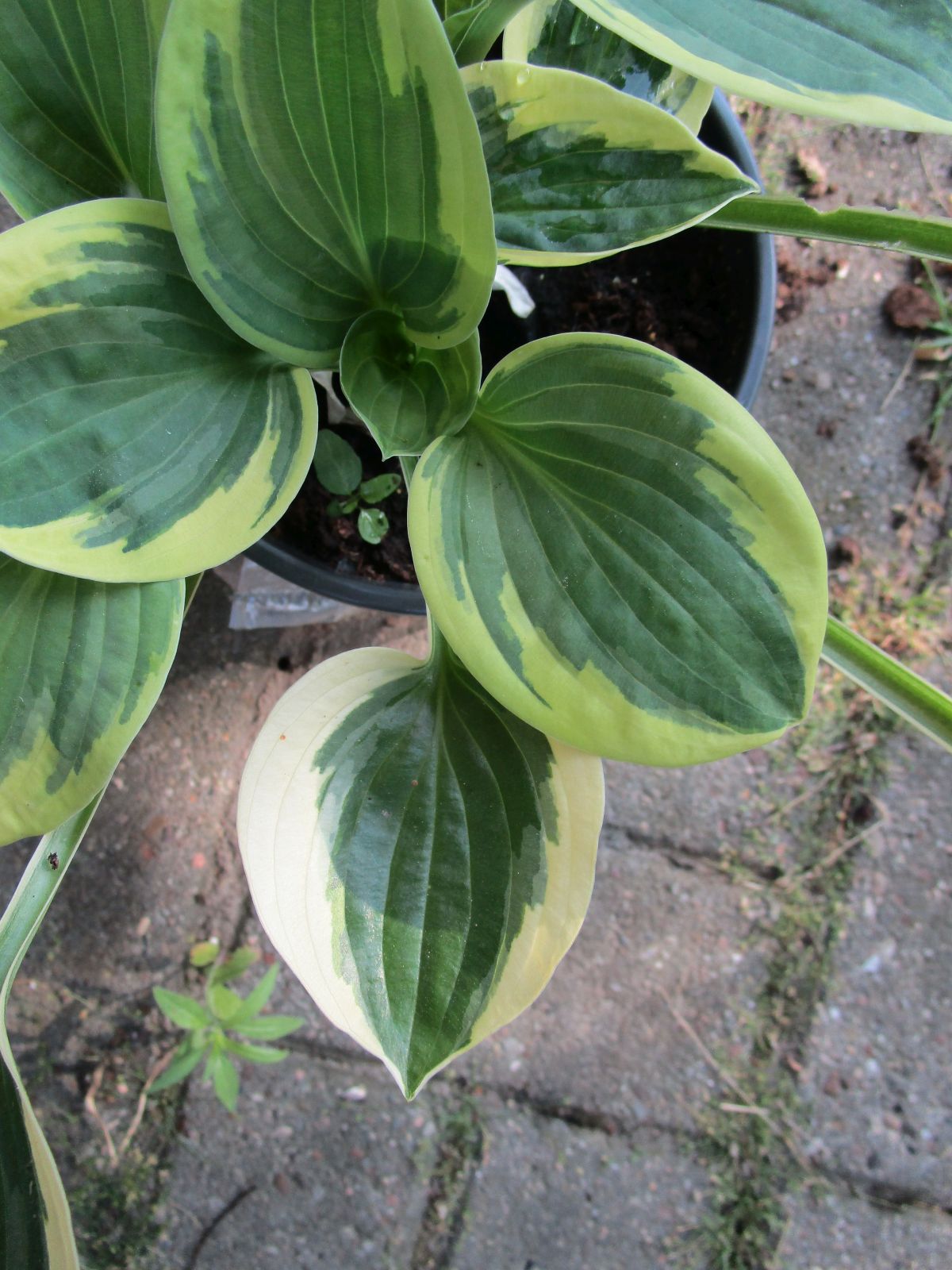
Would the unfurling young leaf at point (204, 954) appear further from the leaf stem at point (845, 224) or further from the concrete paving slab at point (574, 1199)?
the leaf stem at point (845, 224)

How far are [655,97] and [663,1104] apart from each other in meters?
0.98

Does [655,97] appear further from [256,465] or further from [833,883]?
[833,883]

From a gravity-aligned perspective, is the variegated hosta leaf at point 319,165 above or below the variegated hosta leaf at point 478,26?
below

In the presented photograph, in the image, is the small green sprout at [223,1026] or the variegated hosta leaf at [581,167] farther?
the small green sprout at [223,1026]

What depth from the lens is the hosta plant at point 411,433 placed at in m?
0.40

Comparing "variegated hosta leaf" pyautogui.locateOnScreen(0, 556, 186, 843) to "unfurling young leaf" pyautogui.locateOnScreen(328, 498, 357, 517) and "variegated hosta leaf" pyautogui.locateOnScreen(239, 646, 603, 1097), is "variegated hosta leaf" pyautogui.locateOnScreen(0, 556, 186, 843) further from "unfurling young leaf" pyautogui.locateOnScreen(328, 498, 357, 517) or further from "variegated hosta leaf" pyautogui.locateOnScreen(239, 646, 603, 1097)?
"unfurling young leaf" pyautogui.locateOnScreen(328, 498, 357, 517)

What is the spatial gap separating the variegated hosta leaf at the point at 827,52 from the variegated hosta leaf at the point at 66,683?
0.40m

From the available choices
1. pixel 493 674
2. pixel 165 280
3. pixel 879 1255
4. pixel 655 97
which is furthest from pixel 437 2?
pixel 879 1255

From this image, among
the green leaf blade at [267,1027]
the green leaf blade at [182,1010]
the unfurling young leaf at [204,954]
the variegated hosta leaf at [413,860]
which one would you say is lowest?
the unfurling young leaf at [204,954]

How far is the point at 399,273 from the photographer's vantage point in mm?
455

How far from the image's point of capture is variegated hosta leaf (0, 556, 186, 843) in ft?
1.71

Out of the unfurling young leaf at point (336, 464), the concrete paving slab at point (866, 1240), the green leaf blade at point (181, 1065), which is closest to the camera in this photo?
the unfurling young leaf at point (336, 464)

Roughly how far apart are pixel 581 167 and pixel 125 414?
0.26 m

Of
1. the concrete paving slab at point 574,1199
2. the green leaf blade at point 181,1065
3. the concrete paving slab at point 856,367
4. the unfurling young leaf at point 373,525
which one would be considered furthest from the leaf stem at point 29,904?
the concrete paving slab at point 856,367
